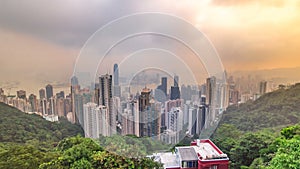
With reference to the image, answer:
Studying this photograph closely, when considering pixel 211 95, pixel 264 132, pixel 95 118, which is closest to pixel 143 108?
pixel 95 118

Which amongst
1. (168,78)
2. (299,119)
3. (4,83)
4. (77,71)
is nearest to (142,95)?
(168,78)

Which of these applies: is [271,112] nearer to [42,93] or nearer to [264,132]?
[264,132]

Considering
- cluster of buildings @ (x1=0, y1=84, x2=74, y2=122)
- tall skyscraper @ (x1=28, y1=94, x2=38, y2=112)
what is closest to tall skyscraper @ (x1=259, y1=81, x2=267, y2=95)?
cluster of buildings @ (x1=0, y1=84, x2=74, y2=122)

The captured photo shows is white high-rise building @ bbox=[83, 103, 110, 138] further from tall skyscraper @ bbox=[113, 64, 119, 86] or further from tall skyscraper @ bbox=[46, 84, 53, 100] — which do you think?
tall skyscraper @ bbox=[46, 84, 53, 100]

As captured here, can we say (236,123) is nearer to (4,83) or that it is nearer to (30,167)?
(30,167)

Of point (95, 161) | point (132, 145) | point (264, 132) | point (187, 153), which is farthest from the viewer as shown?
point (264, 132)

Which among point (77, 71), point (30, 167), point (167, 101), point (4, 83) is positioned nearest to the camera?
point (77, 71)
